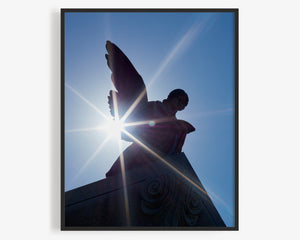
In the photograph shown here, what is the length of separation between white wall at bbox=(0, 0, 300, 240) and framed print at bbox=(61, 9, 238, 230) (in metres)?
0.08

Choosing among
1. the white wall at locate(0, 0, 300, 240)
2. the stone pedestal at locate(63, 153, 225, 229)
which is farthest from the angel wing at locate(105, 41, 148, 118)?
the stone pedestal at locate(63, 153, 225, 229)

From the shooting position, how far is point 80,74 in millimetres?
2254

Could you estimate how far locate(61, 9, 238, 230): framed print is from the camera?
2133 mm

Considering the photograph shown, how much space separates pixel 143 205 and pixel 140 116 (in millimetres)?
703

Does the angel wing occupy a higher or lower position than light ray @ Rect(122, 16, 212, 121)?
lower

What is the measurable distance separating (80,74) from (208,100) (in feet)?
3.45

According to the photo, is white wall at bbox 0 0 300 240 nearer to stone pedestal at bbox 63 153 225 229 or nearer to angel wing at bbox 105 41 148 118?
stone pedestal at bbox 63 153 225 229

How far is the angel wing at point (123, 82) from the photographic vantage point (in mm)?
2252

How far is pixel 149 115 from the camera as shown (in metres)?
2.31

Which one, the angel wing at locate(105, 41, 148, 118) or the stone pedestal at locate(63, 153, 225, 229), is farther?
the angel wing at locate(105, 41, 148, 118)

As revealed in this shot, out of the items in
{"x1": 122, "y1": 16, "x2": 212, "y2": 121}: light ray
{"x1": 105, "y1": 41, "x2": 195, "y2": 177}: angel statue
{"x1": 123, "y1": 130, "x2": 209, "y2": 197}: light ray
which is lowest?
{"x1": 123, "y1": 130, "x2": 209, "y2": 197}: light ray
